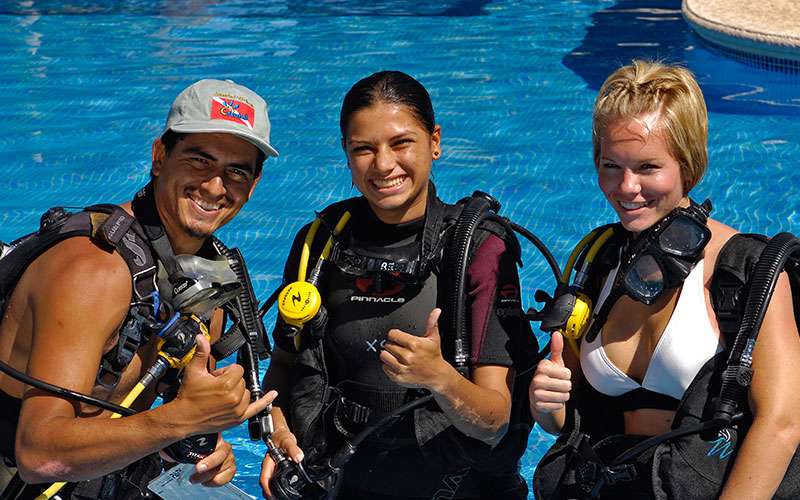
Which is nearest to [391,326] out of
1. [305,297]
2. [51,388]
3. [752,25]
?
[305,297]

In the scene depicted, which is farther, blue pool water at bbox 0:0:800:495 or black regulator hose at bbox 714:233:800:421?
blue pool water at bbox 0:0:800:495

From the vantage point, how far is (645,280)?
8.46ft

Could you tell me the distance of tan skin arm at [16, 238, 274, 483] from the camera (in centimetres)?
245

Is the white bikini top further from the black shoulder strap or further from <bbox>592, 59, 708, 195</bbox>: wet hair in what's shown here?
<bbox>592, 59, 708, 195</bbox>: wet hair

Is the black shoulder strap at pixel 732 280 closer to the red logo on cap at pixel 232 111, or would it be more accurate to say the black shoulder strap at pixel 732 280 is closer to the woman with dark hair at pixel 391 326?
the woman with dark hair at pixel 391 326

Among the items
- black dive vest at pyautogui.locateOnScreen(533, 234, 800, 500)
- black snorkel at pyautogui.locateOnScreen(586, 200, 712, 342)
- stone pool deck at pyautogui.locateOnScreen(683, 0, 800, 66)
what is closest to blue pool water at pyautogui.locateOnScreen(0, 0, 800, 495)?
stone pool deck at pyautogui.locateOnScreen(683, 0, 800, 66)

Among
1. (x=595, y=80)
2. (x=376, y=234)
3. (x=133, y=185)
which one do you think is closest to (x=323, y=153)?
(x=133, y=185)

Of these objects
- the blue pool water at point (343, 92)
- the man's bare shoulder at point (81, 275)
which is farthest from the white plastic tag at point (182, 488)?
the blue pool water at point (343, 92)

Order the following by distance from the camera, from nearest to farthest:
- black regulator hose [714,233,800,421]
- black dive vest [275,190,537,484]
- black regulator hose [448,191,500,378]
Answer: black regulator hose [714,233,800,421], black regulator hose [448,191,500,378], black dive vest [275,190,537,484]

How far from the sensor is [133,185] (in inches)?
294

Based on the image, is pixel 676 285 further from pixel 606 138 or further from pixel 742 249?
pixel 606 138

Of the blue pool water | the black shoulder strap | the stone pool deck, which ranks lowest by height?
the blue pool water

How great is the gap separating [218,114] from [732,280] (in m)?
1.38

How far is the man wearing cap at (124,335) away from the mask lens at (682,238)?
41.9 inches
